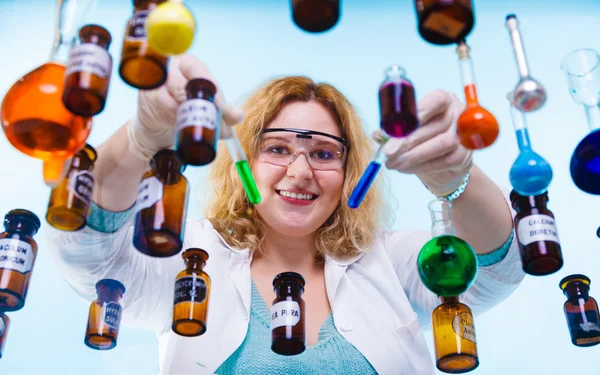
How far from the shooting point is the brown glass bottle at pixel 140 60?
861 mm

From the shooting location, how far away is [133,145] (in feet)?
3.56

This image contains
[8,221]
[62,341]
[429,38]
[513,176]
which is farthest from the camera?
[62,341]

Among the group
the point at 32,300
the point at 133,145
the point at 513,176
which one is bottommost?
the point at 513,176

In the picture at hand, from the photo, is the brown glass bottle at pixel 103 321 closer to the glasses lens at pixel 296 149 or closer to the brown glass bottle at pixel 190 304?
the brown glass bottle at pixel 190 304

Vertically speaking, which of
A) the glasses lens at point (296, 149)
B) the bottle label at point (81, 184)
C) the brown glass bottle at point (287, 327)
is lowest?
the brown glass bottle at point (287, 327)

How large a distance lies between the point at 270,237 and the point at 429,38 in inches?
35.8

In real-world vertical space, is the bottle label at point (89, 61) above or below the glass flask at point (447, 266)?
above

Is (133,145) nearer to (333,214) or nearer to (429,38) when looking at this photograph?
(429,38)

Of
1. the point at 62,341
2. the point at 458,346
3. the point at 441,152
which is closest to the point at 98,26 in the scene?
the point at 441,152

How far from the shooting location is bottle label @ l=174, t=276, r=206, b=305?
3.49ft

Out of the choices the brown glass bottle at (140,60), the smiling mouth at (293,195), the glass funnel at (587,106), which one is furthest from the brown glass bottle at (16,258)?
the glass funnel at (587,106)

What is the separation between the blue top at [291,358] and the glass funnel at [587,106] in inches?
25.5

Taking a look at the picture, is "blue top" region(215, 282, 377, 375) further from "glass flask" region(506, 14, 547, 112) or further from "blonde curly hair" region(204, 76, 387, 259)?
"glass flask" region(506, 14, 547, 112)

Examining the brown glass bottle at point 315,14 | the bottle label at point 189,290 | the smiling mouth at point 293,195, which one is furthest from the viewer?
the smiling mouth at point 293,195
